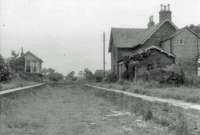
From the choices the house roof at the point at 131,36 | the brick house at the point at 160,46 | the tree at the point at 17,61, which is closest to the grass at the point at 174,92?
the brick house at the point at 160,46

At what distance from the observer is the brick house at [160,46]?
34325 mm

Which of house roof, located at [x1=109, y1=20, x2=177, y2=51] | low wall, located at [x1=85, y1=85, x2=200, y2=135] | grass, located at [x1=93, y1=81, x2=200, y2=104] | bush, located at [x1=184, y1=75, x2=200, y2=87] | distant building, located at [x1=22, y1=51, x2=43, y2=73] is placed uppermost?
house roof, located at [x1=109, y1=20, x2=177, y2=51]

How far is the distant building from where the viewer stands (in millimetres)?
67338

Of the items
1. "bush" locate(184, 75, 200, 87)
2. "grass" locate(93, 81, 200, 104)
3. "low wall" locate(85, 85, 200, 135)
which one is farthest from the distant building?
"low wall" locate(85, 85, 200, 135)

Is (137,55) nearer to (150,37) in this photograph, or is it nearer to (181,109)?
(150,37)

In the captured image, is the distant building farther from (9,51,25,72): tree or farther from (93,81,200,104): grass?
(93,81,200,104): grass

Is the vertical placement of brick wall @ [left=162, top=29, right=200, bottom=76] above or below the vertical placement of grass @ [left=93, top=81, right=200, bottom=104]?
above

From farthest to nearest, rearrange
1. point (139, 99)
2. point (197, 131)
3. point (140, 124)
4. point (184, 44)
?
point (184, 44) < point (139, 99) < point (140, 124) < point (197, 131)

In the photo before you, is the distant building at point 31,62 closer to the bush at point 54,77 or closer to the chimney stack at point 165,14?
the bush at point 54,77

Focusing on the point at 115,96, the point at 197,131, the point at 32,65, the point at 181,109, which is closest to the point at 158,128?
the point at 181,109

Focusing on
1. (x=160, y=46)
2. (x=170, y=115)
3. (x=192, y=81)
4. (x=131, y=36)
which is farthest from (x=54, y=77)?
(x=170, y=115)

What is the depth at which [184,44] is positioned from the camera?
37.7 meters

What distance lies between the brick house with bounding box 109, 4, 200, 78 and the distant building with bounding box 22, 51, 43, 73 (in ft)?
90.0

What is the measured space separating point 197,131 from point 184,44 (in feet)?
104
